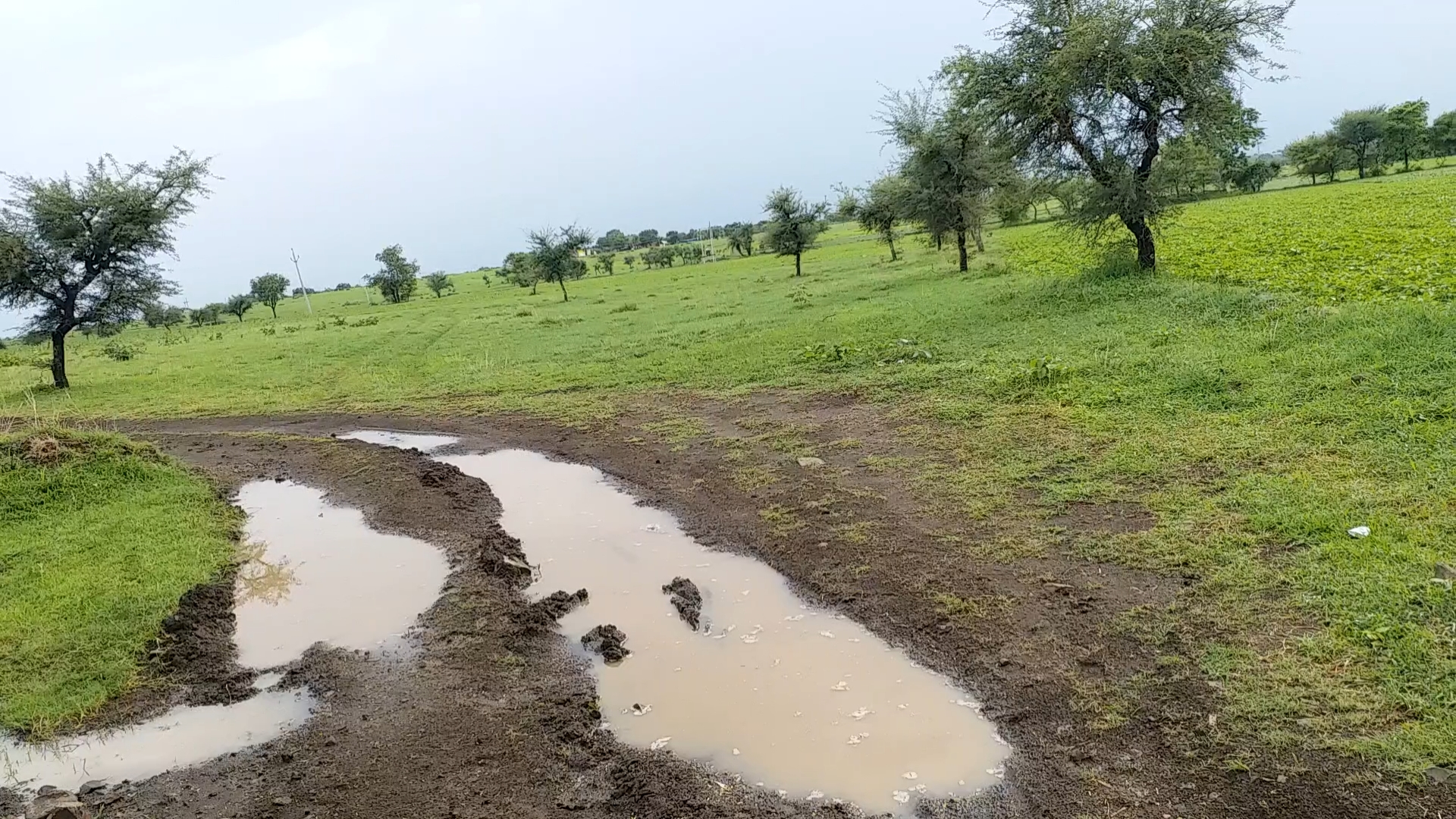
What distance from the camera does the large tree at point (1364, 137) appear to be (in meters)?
66.6

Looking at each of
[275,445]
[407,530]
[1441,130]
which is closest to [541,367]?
[275,445]

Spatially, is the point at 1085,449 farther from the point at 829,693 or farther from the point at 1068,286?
the point at 1068,286

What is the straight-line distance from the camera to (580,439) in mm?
13148

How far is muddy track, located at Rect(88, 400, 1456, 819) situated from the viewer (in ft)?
14.8

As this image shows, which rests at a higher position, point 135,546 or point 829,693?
point 135,546

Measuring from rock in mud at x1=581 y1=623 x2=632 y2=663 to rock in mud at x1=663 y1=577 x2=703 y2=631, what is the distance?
557mm

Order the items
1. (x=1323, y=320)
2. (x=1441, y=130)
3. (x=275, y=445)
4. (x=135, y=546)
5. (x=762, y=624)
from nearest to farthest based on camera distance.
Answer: (x=762, y=624), (x=135, y=546), (x=1323, y=320), (x=275, y=445), (x=1441, y=130)

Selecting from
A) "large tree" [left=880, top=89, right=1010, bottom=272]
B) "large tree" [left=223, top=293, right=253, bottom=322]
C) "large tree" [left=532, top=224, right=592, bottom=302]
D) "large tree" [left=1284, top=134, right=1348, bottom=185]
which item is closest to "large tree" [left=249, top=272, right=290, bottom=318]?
"large tree" [left=223, top=293, right=253, bottom=322]

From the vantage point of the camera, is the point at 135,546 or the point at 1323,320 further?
the point at 1323,320

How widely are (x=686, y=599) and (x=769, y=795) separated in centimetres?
266

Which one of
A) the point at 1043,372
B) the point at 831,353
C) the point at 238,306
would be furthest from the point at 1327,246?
the point at 238,306

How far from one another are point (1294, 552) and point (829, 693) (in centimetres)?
394

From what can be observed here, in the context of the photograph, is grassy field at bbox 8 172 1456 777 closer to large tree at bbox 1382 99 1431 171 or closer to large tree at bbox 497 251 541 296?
large tree at bbox 497 251 541 296

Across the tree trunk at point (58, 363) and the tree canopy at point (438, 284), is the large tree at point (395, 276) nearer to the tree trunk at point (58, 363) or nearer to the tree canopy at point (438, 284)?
the tree canopy at point (438, 284)
